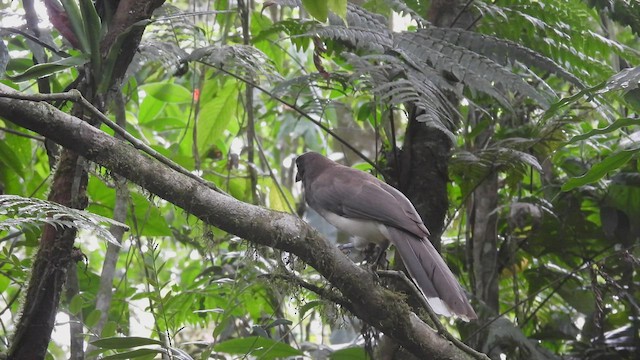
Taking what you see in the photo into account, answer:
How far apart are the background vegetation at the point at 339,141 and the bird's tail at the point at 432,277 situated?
9.6 inches

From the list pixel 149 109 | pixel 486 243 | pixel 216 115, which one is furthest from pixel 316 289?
pixel 149 109

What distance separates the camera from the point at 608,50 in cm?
358

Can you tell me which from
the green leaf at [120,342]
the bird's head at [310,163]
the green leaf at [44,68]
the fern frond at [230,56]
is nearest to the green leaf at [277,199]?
the bird's head at [310,163]

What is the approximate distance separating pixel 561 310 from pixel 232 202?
311 centimetres

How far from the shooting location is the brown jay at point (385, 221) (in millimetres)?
2592

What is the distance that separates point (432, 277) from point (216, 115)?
216 centimetres

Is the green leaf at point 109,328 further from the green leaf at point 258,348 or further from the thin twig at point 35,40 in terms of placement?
the thin twig at point 35,40

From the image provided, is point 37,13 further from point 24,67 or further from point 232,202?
point 232,202

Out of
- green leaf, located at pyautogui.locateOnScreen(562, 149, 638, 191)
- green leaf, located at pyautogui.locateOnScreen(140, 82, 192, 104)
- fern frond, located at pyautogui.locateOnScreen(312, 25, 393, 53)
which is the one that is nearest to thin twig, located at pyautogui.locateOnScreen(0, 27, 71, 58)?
fern frond, located at pyautogui.locateOnScreen(312, 25, 393, 53)

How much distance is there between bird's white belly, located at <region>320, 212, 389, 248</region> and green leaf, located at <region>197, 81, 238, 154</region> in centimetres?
141

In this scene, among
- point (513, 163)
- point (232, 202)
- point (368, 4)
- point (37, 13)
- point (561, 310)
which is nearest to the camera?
point (232, 202)

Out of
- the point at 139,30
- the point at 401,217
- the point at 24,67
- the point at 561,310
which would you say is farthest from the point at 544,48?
the point at 24,67

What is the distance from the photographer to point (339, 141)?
3775 mm

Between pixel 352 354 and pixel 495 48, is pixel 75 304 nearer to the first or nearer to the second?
pixel 352 354
